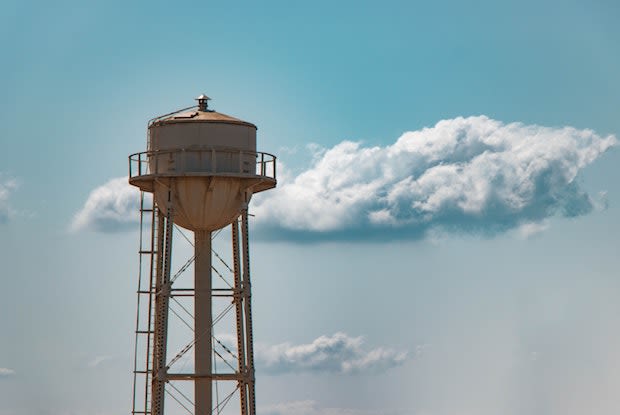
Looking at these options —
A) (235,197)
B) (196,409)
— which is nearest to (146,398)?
(196,409)

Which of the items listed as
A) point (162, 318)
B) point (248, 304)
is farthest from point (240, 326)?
point (162, 318)

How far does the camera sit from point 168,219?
8719cm

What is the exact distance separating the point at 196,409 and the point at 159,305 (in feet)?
15.6

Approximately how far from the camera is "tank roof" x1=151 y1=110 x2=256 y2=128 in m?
88.2

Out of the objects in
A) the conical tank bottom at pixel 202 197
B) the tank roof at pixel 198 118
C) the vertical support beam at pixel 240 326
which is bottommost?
the vertical support beam at pixel 240 326

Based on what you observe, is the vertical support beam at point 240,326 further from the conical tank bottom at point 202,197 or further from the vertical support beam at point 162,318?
the vertical support beam at point 162,318

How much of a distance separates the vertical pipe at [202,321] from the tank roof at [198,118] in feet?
15.8

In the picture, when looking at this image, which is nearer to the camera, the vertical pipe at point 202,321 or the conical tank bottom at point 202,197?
the conical tank bottom at point 202,197

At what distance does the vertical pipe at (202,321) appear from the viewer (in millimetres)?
88312

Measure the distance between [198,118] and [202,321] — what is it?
862cm

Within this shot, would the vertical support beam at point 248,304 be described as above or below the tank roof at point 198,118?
below

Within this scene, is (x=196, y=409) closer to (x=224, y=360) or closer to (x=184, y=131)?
(x=224, y=360)

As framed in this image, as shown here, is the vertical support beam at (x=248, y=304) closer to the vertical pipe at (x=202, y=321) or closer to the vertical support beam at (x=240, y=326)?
the vertical support beam at (x=240, y=326)

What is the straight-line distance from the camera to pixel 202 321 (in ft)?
292
